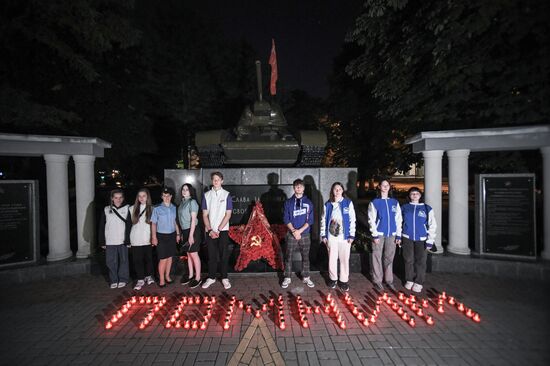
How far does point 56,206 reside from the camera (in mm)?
6645

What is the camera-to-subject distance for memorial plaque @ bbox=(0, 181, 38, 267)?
6.01m

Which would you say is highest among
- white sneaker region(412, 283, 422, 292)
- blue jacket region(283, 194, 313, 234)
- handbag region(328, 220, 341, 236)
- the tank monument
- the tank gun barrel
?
the tank gun barrel

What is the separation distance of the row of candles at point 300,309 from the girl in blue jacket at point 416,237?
1.55 feet

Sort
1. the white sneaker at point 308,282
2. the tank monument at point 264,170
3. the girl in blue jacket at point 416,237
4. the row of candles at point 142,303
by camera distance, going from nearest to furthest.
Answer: the row of candles at point 142,303 < the girl in blue jacket at point 416,237 < the white sneaker at point 308,282 < the tank monument at point 264,170

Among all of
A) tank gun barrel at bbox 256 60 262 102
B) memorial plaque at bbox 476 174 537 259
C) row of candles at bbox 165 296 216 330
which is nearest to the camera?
row of candles at bbox 165 296 216 330

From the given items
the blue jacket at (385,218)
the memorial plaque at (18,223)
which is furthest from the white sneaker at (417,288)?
the memorial plaque at (18,223)

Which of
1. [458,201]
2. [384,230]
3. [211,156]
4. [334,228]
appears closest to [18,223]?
[211,156]

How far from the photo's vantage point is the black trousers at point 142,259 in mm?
5570

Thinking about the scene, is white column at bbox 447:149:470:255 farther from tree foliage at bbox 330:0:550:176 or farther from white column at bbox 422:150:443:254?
tree foliage at bbox 330:0:550:176

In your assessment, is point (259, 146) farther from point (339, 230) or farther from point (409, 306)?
point (409, 306)

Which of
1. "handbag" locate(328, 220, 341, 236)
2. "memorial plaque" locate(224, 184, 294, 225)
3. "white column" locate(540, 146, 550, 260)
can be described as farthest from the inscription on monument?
"memorial plaque" locate(224, 184, 294, 225)

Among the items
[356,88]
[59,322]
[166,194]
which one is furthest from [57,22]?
[356,88]

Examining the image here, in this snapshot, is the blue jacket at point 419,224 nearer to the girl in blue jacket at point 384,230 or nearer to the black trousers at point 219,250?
the girl in blue jacket at point 384,230

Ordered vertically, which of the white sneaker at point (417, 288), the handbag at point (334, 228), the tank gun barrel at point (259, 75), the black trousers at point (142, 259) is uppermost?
the tank gun barrel at point (259, 75)
